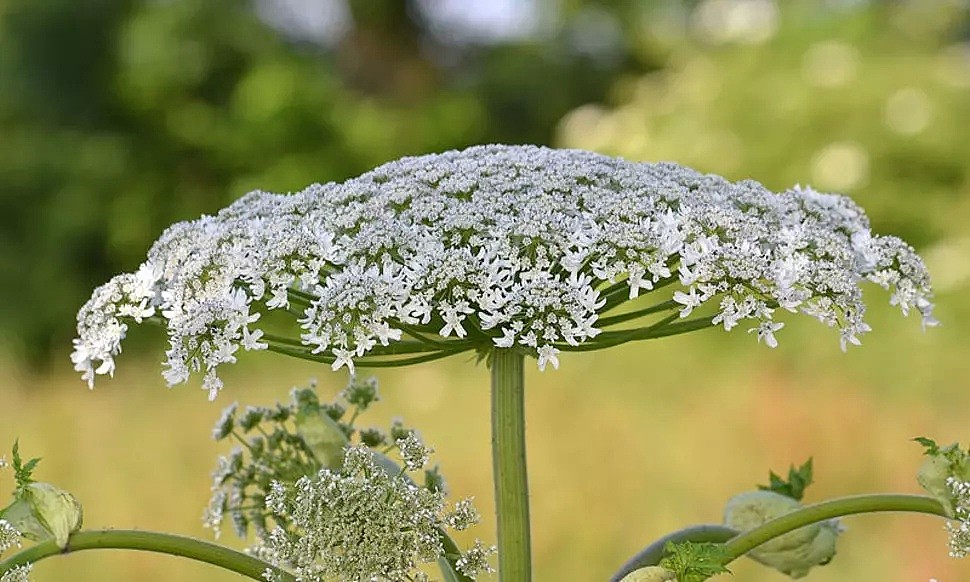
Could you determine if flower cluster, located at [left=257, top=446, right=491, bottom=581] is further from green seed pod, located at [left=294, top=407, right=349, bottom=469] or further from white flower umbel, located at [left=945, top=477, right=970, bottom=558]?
white flower umbel, located at [left=945, top=477, right=970, bottom=558]

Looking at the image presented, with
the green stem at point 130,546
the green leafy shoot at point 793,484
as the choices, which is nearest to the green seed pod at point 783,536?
the green leafy shoot at point 793,484

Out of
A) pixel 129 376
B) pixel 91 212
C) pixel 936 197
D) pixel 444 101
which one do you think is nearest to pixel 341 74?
pixel 444 101

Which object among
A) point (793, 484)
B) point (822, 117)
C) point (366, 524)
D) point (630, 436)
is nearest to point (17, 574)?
point (366, 524)

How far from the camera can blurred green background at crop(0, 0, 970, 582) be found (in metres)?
5.22

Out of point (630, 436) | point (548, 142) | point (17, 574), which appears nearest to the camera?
point (17, 574)

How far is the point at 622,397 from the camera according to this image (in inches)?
281

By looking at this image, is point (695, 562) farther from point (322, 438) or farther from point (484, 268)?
point (322, 438)

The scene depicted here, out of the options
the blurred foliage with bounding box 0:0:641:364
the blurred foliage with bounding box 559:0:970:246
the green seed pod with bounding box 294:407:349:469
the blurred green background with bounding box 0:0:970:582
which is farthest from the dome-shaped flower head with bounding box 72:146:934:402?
the blurred foliage with bounding box 0:0:641:364

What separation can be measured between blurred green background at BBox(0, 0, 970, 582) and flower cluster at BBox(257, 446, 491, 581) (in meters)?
3.04

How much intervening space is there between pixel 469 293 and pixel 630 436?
192 inches

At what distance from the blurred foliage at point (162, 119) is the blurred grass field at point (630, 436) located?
4.59 m

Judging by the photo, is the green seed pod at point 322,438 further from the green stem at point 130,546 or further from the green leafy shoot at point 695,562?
the green leafy shoot at point 695,562

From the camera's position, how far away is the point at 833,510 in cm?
108

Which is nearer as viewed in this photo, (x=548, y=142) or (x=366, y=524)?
(x=366, y=524)
